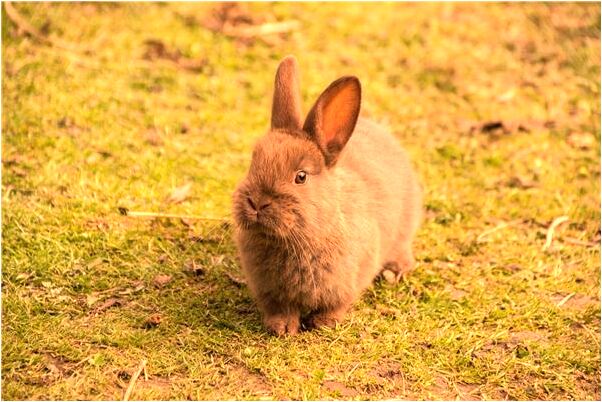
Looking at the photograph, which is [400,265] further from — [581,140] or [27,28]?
[27,28]

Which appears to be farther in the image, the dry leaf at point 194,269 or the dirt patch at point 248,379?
the dry leaf at point 194,269

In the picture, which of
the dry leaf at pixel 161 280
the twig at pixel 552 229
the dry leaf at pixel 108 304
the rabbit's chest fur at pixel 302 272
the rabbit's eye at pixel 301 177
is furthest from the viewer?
the twig at pixel 552 229

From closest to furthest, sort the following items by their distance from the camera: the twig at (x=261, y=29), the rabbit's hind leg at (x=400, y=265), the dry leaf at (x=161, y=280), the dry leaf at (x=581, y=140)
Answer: the dry leaf at (x=161, y=280) → the rabbit's hind leg at (x=400, y=265) → the dry leaf at (x=581, y=140) → the twig at (x=261, y=29)

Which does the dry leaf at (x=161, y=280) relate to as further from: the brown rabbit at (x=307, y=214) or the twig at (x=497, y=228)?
the twig at (x=497, y=228)

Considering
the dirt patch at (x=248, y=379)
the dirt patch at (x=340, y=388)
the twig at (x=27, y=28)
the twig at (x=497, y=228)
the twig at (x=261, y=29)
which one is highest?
the twig at (x=261, y=29)

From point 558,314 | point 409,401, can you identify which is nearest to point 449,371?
point 409,401

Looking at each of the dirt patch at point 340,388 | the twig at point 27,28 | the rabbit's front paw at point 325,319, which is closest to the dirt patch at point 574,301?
the rabbit's front paw at point 325,319

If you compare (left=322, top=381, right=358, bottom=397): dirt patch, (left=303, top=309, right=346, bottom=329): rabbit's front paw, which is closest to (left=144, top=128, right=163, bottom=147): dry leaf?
(left=303, top=309, right=346, bottom=329): rabbit's front paw
